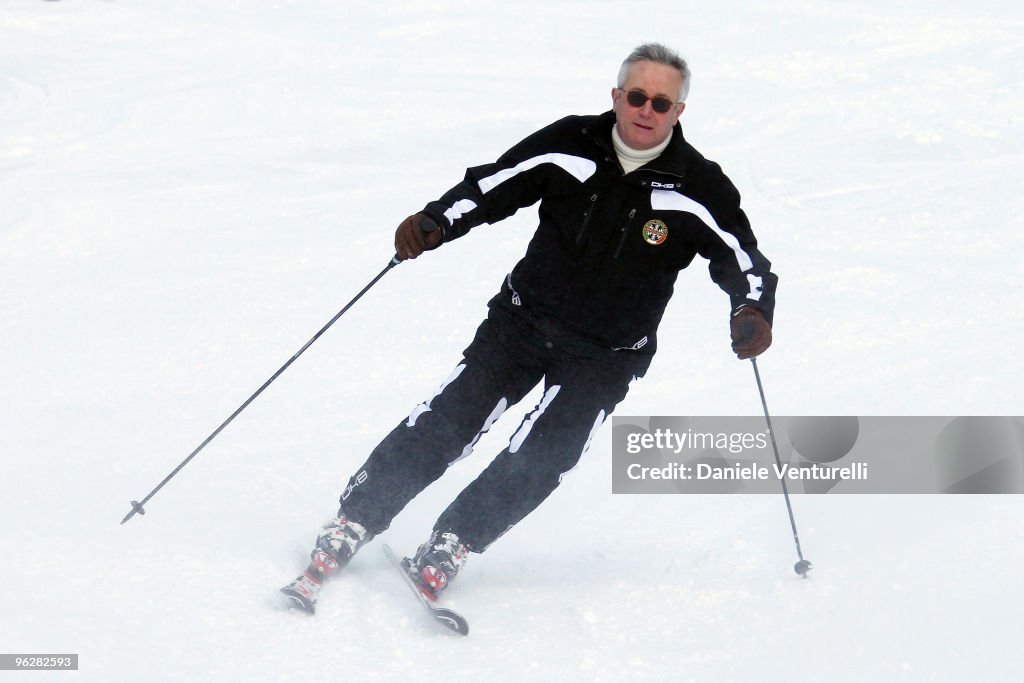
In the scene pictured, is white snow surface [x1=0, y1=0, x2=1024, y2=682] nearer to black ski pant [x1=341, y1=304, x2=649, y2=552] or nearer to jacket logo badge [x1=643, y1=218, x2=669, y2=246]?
black ski pant [x1=341, y1=304, x2=649, y2=552]

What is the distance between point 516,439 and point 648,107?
1086 mm

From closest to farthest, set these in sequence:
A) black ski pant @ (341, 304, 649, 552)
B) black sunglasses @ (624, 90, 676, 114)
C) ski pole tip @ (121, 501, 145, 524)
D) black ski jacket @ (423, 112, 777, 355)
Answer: black sunglasses @ (624, 90, 676, 114) → black ski jacket @ (423, 112, 777, 355) → black ski pant @ (341, 304, 649, 552) → ski pole tip @ (121, 501, 145, 524)

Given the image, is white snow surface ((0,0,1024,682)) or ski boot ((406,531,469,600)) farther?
ski boot ((406,531,469,600))

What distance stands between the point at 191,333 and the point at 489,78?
18.1 feet

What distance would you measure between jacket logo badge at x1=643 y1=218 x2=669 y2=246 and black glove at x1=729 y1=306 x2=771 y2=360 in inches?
12.6

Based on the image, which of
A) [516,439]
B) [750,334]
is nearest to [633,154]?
[750,334]

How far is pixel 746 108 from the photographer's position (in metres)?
9.79

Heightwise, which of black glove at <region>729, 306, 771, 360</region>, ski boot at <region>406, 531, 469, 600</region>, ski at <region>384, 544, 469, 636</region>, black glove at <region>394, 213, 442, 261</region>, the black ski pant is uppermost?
black glove at <region>394, 213, 442, 261</region>

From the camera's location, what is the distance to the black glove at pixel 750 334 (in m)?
3.39

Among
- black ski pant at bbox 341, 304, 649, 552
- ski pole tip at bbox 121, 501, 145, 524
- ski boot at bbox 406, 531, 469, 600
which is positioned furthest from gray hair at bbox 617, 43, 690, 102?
ski pole tip at bbox 121, 501, 145, 524

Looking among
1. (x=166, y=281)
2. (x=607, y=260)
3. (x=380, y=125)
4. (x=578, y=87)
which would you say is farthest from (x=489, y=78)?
(x=607, y=260)

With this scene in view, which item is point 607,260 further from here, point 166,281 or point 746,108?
point 746,108

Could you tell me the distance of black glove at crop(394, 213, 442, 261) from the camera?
11.6 feet

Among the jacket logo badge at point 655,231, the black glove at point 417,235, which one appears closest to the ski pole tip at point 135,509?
the black glove at point 417,235
